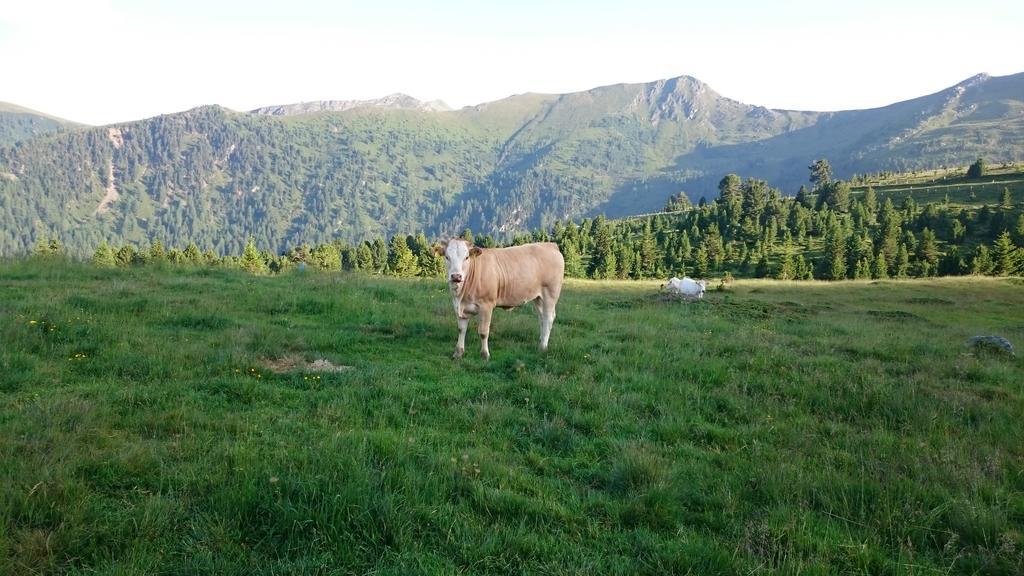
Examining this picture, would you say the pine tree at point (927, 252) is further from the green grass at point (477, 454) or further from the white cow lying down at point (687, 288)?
the green grass at point (477, 454)

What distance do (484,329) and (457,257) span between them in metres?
1.67

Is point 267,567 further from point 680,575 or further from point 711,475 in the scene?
point 711,475

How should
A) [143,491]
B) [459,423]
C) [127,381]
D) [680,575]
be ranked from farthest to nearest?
[127,381] → [459,423] → [143,491] → [680,575]

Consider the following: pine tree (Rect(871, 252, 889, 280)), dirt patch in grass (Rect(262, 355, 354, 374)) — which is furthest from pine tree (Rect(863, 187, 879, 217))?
dirt patch in grass (Rect(262, 355, 354, 374))

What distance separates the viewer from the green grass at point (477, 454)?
4.09 m

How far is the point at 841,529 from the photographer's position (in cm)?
472

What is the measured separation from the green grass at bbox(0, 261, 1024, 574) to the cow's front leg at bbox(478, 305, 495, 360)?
285 millimetres

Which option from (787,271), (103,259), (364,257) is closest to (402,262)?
(364,257)

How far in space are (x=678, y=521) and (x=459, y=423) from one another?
3162 millimetres

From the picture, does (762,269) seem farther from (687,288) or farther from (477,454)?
(477,454)

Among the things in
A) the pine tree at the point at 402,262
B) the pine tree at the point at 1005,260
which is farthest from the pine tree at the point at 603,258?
the pine tree at the point at 1005,260

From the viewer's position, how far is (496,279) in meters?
12.3

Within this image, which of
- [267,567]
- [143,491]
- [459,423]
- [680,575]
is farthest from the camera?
[459,423]

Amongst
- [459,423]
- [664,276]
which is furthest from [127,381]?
[664,276]
